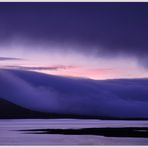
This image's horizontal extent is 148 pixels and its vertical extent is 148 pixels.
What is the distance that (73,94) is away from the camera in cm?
408

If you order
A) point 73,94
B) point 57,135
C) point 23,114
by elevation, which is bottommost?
point 57,135

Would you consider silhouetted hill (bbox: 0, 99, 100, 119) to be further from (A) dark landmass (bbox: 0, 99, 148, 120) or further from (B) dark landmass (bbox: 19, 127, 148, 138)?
(B) dark landmass (bbox: 19, 127, 148, 138)

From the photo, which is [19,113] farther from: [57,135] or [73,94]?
[73,94]

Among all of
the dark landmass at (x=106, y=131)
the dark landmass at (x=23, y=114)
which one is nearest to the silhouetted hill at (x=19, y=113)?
the dark landmass at (x=23, y=114)

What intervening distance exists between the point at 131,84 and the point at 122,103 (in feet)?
0.65

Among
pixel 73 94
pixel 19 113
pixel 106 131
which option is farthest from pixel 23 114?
pixel 106 131

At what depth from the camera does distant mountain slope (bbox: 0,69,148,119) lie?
4.06 metres

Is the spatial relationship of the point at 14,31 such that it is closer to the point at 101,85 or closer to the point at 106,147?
the point at 101,85

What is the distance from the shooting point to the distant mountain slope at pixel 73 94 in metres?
4.06

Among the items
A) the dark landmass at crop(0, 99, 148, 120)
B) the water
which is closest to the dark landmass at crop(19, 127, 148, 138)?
the water

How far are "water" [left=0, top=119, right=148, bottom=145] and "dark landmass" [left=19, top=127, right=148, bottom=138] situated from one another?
19 millimetres

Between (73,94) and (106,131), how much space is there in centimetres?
46

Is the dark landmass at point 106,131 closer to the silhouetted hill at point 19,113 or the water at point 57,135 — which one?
the water at point 57,135

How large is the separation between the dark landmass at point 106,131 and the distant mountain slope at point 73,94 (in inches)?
4.9
